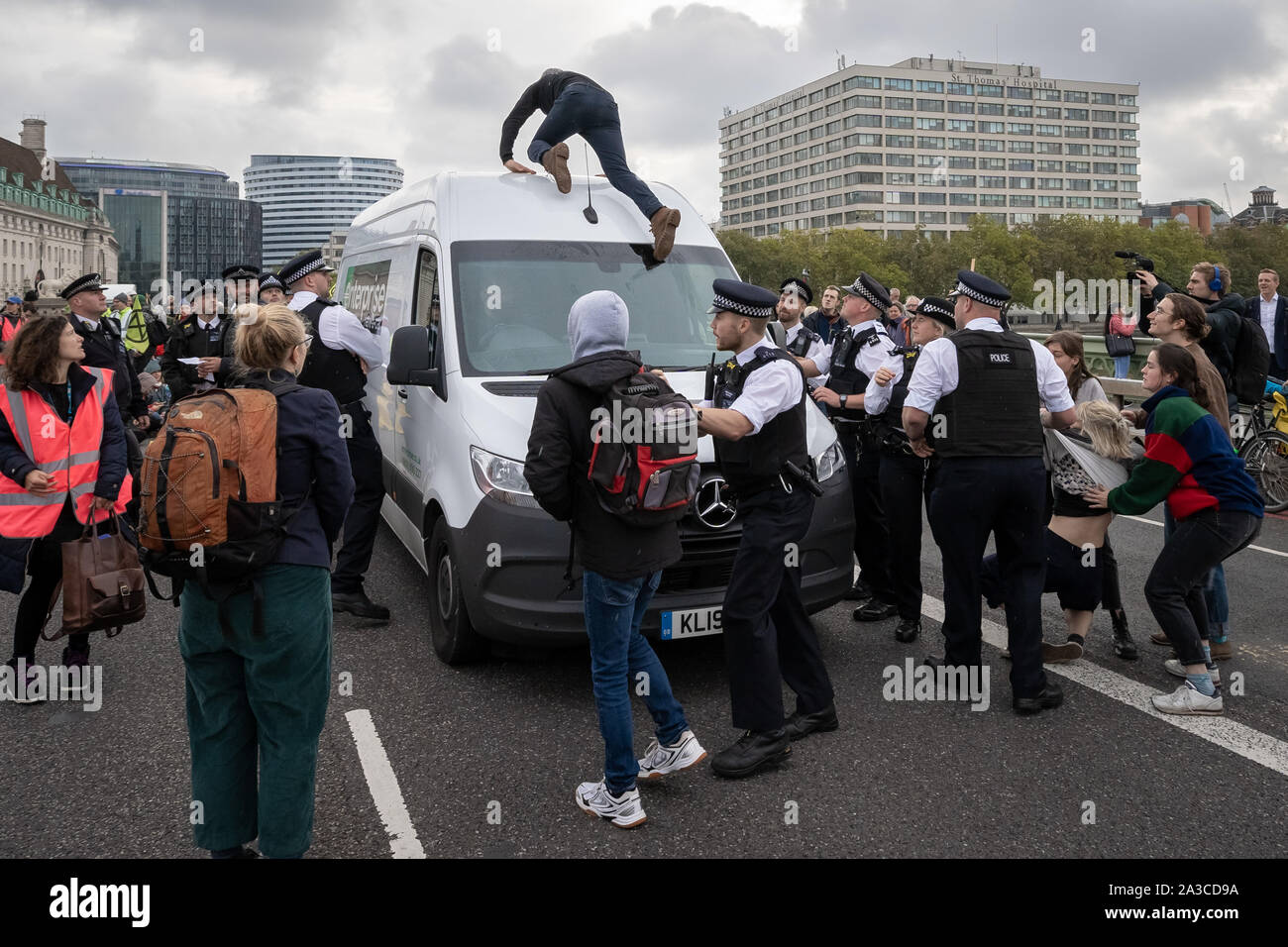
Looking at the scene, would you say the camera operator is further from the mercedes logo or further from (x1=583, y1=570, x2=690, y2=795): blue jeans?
(x1=583, y1=570, x2=690, y2=795): blue jeans

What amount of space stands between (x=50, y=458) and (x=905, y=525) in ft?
14.3

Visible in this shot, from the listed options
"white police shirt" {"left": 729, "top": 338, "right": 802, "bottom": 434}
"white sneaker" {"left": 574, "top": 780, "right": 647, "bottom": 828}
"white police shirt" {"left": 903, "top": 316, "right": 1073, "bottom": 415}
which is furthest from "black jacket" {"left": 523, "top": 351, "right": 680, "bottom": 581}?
"white police shirt" {"left": 903, "top": 316, "right": 1073, "bottom": 415}

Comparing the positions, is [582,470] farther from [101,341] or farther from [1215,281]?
[1215,281]

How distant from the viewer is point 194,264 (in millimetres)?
161000

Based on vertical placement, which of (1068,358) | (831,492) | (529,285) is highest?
(529,285)

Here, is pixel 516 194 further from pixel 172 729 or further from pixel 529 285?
pixel 172 729

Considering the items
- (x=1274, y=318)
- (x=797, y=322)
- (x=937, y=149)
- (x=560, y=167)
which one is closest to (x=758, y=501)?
(x=560, y=167)

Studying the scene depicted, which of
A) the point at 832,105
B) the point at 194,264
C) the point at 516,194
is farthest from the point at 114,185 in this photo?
the point at 516,194

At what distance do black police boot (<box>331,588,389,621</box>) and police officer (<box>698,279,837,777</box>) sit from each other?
2.71 m

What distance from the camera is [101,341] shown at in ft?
26.6

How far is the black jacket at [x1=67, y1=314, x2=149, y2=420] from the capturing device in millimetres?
7867

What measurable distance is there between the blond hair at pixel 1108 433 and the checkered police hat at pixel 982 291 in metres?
0.89

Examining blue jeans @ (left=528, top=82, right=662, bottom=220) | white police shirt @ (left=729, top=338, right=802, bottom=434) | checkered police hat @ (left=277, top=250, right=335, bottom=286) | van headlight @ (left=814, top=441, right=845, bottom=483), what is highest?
blue jeans @ (left=528, top=82, right=662, bottom=220)
